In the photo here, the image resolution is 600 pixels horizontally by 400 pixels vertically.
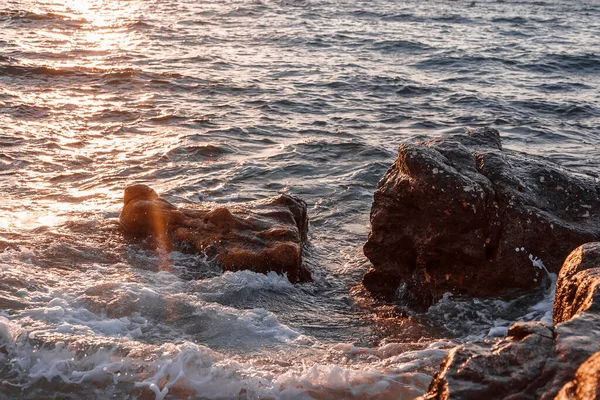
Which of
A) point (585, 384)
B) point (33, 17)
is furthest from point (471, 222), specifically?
point (33, 17)

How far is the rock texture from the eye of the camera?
3025 millimetres

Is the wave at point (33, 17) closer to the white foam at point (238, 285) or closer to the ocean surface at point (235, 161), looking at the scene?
the ocean surface at point (235, 161)

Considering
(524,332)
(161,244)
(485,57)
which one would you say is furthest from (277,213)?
(485,57)

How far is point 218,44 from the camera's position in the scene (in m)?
18.5

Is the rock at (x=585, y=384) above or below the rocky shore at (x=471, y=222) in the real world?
above

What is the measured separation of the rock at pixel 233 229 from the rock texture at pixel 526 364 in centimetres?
319

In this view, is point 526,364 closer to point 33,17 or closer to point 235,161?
point 235,161

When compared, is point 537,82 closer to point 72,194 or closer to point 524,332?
point 72,194

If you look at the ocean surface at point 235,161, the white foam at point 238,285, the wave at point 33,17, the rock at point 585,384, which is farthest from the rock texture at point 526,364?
the wave at point 33,17

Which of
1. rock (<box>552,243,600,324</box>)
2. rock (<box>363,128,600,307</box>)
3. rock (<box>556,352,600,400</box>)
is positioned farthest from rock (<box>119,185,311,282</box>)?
rock (<box>556,352,600,400</box>)

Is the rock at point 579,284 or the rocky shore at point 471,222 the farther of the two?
the rocky shore at point 471,222

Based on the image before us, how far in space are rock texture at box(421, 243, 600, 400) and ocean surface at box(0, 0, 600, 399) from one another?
1.34 metres

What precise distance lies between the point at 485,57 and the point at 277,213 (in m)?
12.0

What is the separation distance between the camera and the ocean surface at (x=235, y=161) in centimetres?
481
